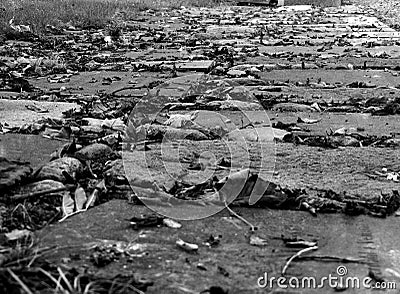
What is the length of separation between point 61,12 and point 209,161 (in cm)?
841

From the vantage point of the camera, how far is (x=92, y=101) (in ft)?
13.3

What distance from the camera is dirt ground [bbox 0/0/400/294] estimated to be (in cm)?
176

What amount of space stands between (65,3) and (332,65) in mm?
7303

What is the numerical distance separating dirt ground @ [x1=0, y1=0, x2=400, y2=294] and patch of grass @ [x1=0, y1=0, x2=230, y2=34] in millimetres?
2681

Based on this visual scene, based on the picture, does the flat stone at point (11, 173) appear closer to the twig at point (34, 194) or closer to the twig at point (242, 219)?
the twig at point (34, 194)

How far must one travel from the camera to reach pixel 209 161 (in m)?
2.72

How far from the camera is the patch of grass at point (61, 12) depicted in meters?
8.90

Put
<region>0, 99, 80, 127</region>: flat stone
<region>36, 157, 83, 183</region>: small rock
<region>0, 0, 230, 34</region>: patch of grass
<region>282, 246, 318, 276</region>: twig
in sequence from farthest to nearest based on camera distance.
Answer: <region>0, 0, 230, 34</region>: patch of grass
<region>0, 99, 80, 127</region>: flat stone
<region>36, 157, 83, 183</region>: small rock
<region>282, 246, 318, 276</region>: twig

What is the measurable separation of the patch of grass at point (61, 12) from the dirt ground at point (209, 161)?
8.80 feet

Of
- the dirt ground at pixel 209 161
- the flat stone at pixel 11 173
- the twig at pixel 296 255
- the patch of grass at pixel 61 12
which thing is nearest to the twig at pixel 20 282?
the dirt ground at pixel 209 161

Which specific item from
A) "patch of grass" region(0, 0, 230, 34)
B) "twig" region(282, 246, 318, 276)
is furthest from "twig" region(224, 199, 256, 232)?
"patch of grass" region(0, 0, 230, 34)

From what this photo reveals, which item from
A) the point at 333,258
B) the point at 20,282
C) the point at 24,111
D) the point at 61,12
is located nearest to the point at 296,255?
the point at 333,258

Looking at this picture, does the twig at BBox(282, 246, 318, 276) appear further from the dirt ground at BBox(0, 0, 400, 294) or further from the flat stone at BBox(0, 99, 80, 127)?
the flat stone at BBox(0, 99, 80, 127)

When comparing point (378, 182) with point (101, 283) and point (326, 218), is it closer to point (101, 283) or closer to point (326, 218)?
point (326, 218)
